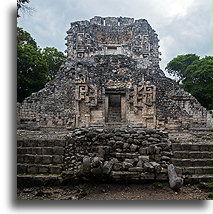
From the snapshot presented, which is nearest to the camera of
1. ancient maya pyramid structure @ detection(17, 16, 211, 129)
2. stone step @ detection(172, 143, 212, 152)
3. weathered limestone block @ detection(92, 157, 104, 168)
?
weathered limestone block @ detection(92, 157, 104, 168)

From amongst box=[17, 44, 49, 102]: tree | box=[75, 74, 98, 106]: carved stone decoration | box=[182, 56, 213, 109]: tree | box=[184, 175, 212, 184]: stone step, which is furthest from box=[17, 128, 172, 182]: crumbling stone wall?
box=[182, 56, 213, 109]: tree

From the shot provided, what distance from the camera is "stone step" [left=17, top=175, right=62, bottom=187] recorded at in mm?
4457

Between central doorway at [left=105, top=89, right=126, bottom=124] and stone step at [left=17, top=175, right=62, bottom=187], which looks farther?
central doorway at [left=105, top=89, right=126, bottom=124]

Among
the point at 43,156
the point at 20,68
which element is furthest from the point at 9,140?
the point at 20,68

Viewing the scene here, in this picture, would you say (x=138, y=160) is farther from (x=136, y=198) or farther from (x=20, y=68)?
(x=20, y=68)

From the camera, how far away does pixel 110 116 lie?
13195 mm

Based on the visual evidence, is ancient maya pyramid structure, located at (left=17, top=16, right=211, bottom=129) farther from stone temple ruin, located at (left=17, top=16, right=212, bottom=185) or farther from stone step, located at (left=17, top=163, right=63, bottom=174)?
stone step, located at (left=17, top=163, right=63, bottom=174)

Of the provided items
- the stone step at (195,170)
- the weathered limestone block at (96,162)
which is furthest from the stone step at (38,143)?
the stone step at (195,170)

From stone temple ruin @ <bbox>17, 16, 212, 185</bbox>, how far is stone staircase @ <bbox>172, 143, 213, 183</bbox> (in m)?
0.02

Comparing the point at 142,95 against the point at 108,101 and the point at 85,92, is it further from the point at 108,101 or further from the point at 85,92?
the point at 85,92

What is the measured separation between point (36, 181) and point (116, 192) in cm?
181

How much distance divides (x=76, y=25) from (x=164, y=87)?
1206 cm

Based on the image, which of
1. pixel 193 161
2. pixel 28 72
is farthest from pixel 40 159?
pixel 28 72

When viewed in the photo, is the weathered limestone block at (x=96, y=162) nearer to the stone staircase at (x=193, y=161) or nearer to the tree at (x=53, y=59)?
the stone staircase at (x=193, y=161)
